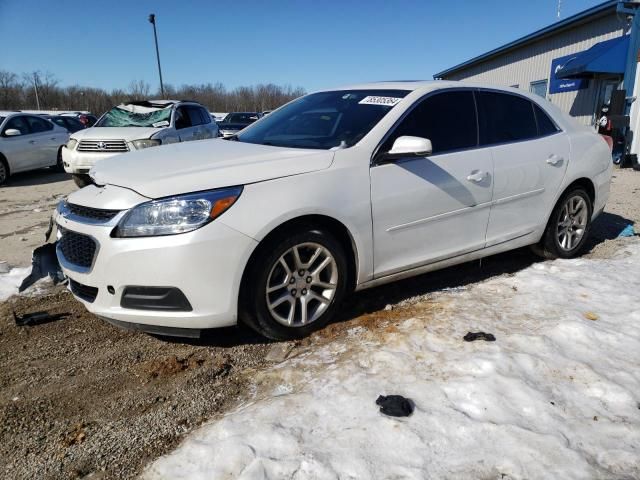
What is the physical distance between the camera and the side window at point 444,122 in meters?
3.60

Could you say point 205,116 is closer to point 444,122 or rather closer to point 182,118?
point 182,118

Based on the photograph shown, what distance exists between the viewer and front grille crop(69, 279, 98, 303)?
295 centimetres

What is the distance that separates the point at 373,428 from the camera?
2.28 m

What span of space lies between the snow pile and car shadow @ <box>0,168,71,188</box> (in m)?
7.38

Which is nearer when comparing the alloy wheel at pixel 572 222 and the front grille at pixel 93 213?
the front grille at pixel 93 213

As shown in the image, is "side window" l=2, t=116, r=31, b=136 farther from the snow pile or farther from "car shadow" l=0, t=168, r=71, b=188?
the snow pile

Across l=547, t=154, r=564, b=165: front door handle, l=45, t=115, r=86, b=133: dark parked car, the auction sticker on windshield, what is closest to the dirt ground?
l=547, t=154, r=564, b=165: front door handle

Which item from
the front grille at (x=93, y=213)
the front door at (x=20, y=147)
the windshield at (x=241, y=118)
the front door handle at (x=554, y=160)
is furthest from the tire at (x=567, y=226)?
the windshield at (x=241, y=118)

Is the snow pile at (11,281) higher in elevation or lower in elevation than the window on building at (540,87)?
lower

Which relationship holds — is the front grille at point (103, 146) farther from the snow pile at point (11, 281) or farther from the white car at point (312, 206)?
the white car at point (312, 206)

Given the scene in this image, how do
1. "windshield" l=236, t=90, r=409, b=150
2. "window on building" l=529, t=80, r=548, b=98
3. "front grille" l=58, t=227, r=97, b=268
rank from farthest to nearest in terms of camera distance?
"window on building" l=529, t=80, r=548, b=98, "windshield" l=236, t=90, r=409, b=150, "front grille" l=58, t=227, r=97, b=268

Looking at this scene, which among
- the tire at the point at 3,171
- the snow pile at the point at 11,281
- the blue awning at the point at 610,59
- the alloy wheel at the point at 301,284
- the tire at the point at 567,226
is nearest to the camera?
the alloy wheel at the point at 301,284

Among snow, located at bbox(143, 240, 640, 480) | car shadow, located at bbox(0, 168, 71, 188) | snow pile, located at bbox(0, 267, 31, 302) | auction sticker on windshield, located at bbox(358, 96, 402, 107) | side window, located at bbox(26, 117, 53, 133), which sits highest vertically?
auction sticker on windshield, located at bbox(358, 96, 402, 107)

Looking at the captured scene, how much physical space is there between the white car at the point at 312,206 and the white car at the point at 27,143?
355 inches
